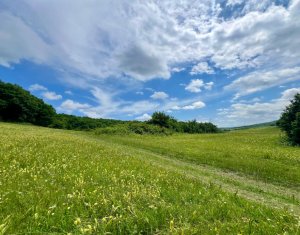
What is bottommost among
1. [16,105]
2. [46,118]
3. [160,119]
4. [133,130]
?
[133,130]

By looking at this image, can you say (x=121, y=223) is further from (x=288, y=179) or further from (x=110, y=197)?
(x=288, y=179)

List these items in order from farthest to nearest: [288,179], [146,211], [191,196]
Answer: [288,179]
[191,196]
[146,211]

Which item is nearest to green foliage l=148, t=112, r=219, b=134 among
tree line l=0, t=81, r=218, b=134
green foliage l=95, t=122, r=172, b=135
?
tree line l=0, t=81, r=218, b=134

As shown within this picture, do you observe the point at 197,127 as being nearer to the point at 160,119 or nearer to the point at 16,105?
the point at 160,119

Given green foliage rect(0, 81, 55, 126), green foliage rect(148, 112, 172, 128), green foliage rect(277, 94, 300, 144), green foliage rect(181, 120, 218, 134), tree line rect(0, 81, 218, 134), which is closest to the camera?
green foliage rect(277, 94, 300, 144)

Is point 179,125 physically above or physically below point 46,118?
below

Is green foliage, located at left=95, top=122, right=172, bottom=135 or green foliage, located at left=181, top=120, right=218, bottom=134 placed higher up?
green foliage, located at left=181, top=120, right=218, bottom=134

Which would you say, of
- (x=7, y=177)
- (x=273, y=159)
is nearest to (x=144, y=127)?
(x=273, y=159)

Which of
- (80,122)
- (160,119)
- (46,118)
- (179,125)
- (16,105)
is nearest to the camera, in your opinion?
(160,119)

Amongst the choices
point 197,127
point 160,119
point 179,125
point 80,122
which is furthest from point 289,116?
point 80,122

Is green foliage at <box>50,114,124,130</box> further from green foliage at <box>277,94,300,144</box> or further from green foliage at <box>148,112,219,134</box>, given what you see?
green foliage at <box>277,94,300,144</box>

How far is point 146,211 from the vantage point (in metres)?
7.01

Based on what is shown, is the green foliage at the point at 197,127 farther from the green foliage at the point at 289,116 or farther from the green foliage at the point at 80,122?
the green foliage at the point at 289,116

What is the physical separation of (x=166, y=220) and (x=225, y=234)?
143cm
